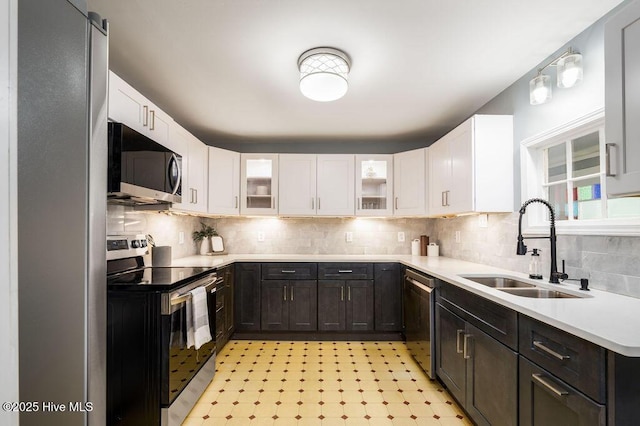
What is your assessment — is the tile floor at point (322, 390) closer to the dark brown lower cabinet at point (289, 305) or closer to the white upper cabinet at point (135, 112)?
the dark brown lower cabinet at point (289, 305)

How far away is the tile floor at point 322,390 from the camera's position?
2.09m

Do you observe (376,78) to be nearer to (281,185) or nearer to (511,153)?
(511,153)

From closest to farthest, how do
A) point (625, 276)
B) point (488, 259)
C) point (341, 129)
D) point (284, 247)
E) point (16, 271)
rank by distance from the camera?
point (16, 271) → point (625, 276) → point (488, 259) → point (341, 129) → point (284, 247)

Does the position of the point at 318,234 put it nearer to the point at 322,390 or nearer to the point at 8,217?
the point at 322,390

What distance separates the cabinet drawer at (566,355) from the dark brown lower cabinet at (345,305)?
215 centimetres

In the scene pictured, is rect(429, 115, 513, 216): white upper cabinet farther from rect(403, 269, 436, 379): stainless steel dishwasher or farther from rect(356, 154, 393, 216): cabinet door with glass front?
rect(356, 154, 393, 216): cabinet door with glass front

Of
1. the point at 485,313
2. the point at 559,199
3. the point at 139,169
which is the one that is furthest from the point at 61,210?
the point at 559,199

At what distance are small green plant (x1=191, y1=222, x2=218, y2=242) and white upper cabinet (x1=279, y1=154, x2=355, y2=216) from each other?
951 millimetres

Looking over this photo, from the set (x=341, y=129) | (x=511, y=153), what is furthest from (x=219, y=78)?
(x=511, y=153)

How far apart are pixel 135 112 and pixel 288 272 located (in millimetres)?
2169

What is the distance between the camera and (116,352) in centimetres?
172

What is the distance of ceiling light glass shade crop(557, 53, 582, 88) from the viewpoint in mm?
1796

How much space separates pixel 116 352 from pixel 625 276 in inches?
108

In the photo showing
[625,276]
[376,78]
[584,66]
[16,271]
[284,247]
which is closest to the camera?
[16,271]
